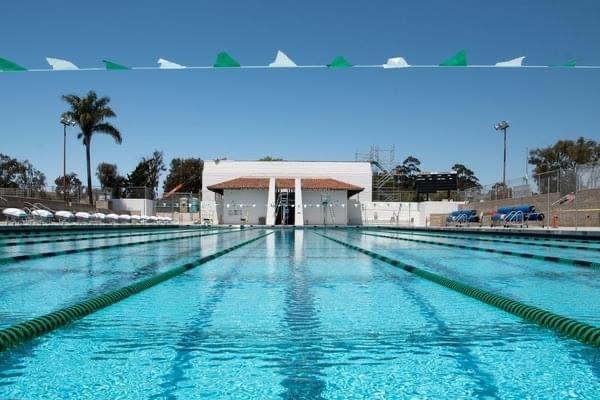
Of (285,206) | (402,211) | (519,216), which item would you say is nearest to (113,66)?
(519,216)

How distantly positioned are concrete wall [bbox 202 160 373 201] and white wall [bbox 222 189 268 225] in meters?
5.35

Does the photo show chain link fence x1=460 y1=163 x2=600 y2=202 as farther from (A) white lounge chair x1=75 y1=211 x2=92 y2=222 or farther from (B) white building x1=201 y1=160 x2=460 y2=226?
(A) white lounge chair x1=75 y1=211 x2=92 y2=222

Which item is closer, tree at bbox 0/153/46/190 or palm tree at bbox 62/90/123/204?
palm tree at bbox 62/90/123/204

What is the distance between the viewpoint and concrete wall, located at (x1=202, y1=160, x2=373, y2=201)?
44.5m

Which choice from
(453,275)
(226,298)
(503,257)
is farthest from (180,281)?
(503,257)

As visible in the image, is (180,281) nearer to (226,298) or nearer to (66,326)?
(226,298)

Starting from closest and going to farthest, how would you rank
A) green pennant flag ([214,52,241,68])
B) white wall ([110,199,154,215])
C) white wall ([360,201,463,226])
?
green pennant flag ([214,52,241,68])
white wall ([110,199,154,215])
white wall ([360,201,463,226])

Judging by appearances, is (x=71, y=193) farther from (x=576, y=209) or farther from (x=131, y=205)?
(x=576, y=209)

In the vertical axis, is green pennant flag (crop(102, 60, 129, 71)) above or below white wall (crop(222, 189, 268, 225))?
above

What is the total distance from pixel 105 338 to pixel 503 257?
775cm

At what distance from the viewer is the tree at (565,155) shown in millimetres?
48719

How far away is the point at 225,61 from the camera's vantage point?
9.13 meters

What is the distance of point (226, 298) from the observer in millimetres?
4992

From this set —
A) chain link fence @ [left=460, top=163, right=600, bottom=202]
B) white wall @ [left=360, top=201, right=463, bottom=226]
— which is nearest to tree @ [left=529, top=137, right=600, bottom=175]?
white wall @ [left=360, top=201, right=463, bottom=226]
